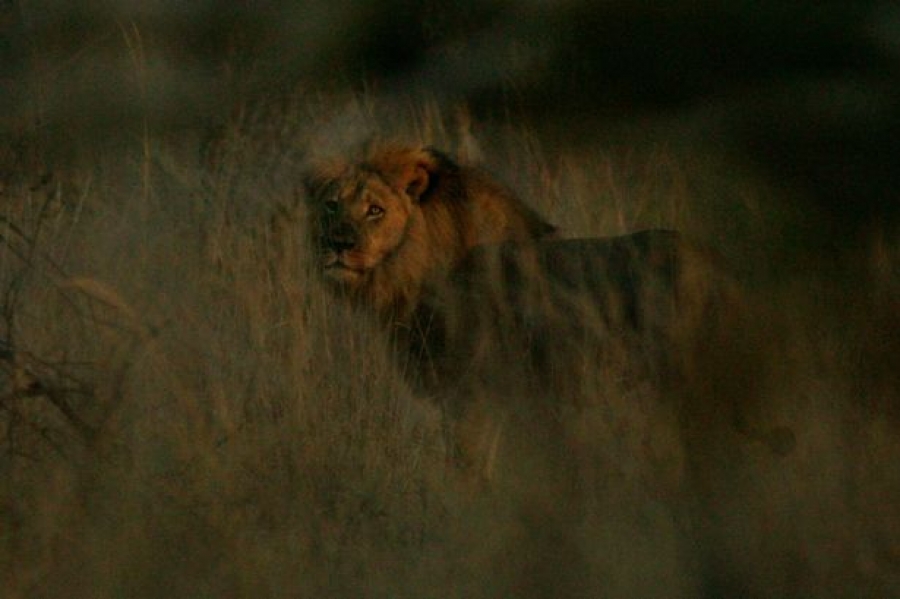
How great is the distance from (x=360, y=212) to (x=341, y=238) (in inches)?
4.8

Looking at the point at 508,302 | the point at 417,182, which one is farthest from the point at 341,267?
the point at 508,302

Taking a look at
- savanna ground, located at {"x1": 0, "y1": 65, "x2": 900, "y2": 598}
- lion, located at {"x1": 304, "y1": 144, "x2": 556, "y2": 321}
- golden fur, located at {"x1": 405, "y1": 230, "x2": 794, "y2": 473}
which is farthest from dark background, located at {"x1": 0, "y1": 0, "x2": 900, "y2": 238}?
golden fur, located at {"x1": 405, "y1": 230, "x2": 794, "y2": 473}

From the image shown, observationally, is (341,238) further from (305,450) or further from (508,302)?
(305,450)

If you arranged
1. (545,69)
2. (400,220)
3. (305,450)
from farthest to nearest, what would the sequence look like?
(545,69), (400,220), (305,450)

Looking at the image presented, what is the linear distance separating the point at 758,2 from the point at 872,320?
8.02ft

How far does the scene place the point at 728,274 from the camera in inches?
195

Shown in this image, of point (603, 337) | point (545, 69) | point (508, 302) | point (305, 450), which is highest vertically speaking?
point (545, 69)

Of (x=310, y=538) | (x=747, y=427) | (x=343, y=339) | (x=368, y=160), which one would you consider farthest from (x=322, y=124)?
(x=310, y=538)

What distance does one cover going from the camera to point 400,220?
5.21 meters

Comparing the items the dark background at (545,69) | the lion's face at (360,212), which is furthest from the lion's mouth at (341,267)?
the dark background at (545,69)

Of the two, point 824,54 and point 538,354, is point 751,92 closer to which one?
point 824,54

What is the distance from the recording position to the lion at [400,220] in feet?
16.6

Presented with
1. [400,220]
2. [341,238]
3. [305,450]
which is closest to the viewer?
[305,450]

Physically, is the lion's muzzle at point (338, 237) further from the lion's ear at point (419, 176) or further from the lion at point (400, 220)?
the lion's ear at point (419, 176)
